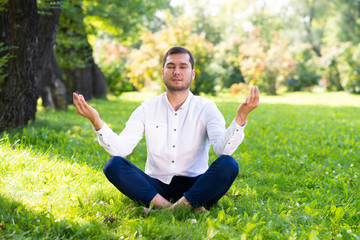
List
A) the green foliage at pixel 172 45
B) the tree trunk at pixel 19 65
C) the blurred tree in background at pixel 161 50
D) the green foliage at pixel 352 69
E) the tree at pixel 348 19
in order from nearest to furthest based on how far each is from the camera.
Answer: the tree trunk at pixel 19 65
the blurred tree in background at pixel 161 50
the green foliage at pixel 172 45
the green foliage at pixel 352 69
the tree at pixel 348 19

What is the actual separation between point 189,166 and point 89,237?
44.6 inches

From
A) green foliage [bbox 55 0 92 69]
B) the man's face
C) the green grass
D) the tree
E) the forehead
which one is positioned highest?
the tree

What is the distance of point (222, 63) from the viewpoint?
913 inches

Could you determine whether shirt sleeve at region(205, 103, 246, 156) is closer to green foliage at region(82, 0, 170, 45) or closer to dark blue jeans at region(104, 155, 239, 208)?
dark blue jeans at region(104, 155, 239, 208)

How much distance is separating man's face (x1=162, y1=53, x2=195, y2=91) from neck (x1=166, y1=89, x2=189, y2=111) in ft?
0.18

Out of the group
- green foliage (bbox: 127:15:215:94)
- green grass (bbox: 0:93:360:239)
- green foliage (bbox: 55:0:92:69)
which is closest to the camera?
green grass (bbox: 0:93:360:239)

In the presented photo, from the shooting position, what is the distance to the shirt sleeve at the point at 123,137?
2910mm

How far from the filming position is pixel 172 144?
3135 millimetres

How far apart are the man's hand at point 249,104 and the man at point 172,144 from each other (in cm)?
19

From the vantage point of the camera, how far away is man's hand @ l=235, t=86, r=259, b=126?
2611 millimetres

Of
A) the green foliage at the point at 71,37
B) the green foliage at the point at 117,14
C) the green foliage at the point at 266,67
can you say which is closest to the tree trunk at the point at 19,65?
the green foliage at the point at 71,37

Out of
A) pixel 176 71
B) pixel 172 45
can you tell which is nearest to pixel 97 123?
pixel 176 71

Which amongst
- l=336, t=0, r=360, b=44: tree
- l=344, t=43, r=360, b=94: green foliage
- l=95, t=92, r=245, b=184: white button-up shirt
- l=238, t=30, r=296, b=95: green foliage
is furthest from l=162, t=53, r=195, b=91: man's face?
l=336, t=0, r=360, b=44: tree

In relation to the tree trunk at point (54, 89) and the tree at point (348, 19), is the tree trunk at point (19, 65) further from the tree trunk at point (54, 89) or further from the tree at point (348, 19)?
the tree at point (348, 19)
